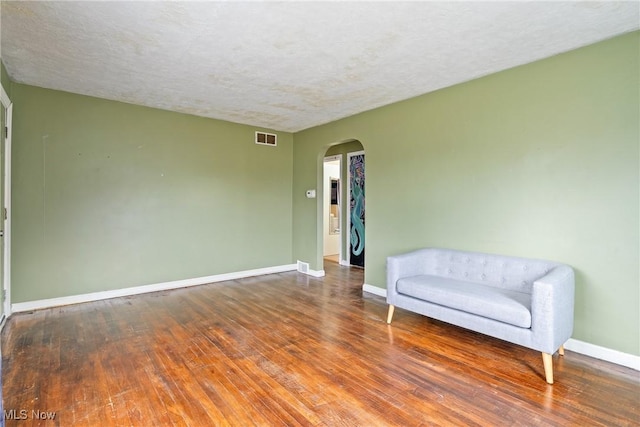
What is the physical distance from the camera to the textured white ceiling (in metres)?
2.30

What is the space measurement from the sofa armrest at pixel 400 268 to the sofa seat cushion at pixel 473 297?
65 millimetres

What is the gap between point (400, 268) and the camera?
139 inches

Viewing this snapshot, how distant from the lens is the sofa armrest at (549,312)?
240cm

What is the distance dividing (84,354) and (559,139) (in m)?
4.68

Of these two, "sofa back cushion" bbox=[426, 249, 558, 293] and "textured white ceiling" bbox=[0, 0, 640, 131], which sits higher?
"textured white ceiling" bbox=[0, 0, 640, 131]

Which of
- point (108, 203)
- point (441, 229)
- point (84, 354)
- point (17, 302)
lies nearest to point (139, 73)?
point (108, 203)

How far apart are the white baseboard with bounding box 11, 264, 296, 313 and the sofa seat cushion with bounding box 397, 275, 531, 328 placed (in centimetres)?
312

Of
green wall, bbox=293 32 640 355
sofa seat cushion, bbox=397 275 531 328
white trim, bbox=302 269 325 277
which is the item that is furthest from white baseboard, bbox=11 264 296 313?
sofa seat cushion, bbox=397 275 531 328

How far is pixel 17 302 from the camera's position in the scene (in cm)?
379

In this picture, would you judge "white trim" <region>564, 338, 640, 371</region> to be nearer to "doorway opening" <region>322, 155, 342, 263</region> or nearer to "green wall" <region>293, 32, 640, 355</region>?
"green wall" <region>293, 32, 640, 355</region>

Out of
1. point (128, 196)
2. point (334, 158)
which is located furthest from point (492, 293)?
point (334, 158)

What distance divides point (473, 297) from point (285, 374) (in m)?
1.76

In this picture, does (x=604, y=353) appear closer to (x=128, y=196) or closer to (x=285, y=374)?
(x=285, y=374)

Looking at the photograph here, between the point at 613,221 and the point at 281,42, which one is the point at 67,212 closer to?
the point at 281,42
